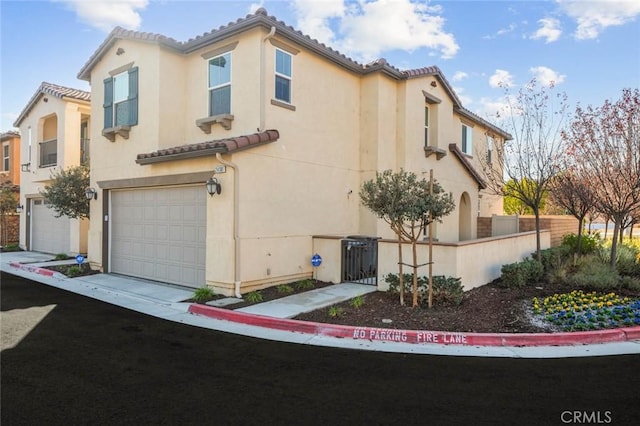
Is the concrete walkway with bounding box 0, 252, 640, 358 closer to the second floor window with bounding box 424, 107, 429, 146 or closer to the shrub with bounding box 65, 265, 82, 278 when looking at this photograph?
the shrub with bounding box 65, 265, 82, 278

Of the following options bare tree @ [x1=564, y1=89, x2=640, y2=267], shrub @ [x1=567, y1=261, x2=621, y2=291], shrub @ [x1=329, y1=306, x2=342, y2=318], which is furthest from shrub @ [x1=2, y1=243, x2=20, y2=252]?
bare tree @ [x1=564, y1=89, x2=640, y2=267]

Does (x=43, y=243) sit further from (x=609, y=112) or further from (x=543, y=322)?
(x=609, y=112)

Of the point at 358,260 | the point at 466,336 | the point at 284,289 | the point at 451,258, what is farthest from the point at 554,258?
the point at 284,289

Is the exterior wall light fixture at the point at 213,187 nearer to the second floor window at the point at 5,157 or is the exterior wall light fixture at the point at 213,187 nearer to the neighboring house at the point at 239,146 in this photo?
the neighboring house at the point at 239,146

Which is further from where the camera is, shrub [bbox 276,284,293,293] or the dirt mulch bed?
shrub [bbox 276,284,293,293]

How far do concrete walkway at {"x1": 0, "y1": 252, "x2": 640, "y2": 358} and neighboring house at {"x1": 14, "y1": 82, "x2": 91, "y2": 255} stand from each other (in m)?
9.72

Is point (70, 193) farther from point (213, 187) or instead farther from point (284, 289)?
point (284, 289)

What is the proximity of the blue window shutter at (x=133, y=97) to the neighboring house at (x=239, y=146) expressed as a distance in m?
0.06

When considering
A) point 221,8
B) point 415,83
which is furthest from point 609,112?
point 221,8

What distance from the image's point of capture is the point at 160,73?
11953 mm

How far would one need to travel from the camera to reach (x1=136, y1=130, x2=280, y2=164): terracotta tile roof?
380 inches

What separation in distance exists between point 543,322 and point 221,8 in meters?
11.2

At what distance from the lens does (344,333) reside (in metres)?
7.10

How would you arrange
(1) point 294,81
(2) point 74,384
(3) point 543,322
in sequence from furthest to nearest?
1. (1) point 294,81
2. (3) point 543,322
3. (2) point 74,384
